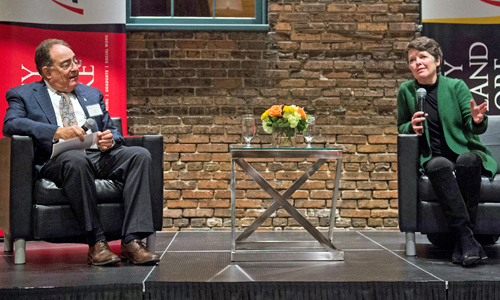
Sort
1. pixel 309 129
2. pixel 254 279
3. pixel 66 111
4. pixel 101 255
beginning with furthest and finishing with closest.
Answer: pixel 309 129 → pixel 66 111 → pixel 101 255 → pixel 254 279

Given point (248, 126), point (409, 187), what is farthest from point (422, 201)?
point (248, 126)

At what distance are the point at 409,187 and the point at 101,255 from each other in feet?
5.43

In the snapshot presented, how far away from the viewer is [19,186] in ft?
7.78

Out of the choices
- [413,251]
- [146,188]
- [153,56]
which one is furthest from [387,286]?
[153,56]

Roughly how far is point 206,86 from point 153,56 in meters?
0.49

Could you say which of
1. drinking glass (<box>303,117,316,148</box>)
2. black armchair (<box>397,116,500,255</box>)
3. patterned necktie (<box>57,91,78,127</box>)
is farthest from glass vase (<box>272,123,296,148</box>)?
patterned necktie (<box>57,91,78,127</box>)

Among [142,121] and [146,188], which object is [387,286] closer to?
[146,188]

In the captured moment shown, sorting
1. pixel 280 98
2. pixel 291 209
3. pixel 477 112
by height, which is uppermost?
pixel 280 98

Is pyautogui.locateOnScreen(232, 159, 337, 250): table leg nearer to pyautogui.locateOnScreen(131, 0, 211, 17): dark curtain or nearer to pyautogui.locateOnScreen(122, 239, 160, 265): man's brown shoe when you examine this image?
pyautogui.locateOnScreen(122, 239, 160, 265): man's brown shoe

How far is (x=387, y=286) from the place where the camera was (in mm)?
2047

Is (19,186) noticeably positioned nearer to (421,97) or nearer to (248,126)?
(248,126)

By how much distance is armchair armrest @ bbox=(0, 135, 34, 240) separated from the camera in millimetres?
2361

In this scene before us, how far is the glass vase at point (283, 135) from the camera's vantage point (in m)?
2.69

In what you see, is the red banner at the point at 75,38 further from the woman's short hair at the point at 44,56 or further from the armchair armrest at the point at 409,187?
the armchair armrest at the point at 409,187
